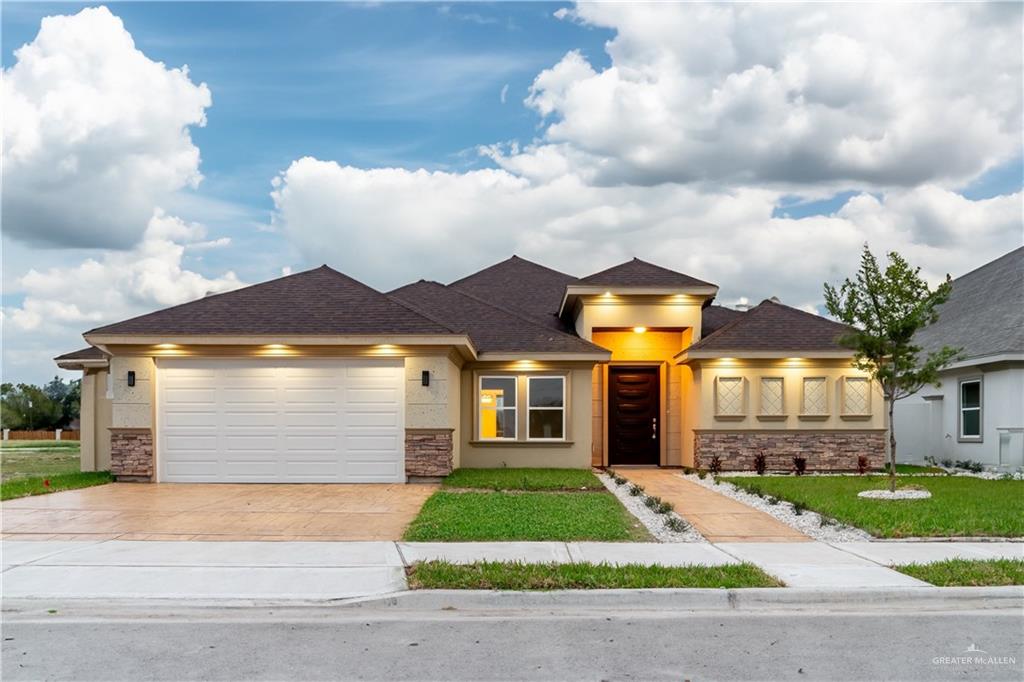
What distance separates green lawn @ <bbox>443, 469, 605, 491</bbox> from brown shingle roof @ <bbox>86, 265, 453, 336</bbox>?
2.91 meters

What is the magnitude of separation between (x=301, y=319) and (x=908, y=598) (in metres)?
12.0

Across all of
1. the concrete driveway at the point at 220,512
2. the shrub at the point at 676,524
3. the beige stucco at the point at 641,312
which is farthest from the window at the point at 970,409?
the concrete driveway at the point at 220,512

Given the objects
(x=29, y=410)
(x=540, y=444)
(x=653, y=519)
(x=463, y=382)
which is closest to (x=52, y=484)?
(x=463, y=382)

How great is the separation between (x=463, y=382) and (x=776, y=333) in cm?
768

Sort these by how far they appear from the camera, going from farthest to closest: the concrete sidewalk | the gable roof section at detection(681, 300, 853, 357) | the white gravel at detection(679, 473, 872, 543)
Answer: the gable roof section at detection(681, 300, 853, 357) < the white gravel at detection(679, 473, 872, 543) < the concrete sidewalk

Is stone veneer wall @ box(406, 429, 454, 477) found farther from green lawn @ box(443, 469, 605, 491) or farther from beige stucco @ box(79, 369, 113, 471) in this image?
beige stucco @ box(79, 369, 113, 471)

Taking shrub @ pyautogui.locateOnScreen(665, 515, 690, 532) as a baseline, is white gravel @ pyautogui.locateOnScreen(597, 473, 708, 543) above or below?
below

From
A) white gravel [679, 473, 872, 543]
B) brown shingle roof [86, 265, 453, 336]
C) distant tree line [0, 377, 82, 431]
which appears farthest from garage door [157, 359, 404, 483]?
distant tree line [0, 377, 82, 431]

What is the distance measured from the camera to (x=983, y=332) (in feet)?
68.5

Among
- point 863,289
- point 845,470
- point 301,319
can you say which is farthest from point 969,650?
point 845,470

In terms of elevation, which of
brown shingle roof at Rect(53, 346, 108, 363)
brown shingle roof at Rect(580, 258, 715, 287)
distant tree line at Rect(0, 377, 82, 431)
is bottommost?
distant tree line at Rect(0, 377, 82, 431)

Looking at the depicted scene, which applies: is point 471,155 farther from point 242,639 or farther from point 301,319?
point 242,639

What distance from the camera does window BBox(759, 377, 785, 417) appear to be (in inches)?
754

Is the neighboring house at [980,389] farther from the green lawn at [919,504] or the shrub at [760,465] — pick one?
the shrub at [760,465]
